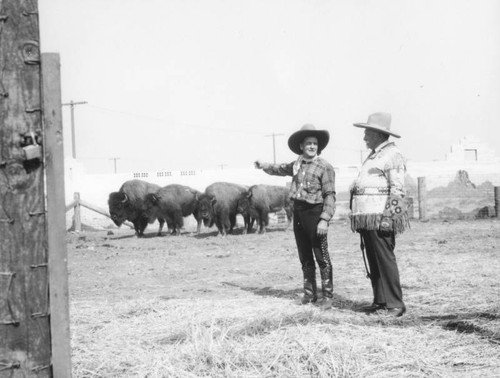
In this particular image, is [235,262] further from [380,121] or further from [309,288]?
[380,121]

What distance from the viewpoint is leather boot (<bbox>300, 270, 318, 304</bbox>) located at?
6.71m

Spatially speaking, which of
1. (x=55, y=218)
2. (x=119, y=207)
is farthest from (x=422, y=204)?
(x=55, y=218)

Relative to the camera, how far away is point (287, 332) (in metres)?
5.09

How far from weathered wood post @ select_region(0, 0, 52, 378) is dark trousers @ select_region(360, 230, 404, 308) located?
3.91 meters

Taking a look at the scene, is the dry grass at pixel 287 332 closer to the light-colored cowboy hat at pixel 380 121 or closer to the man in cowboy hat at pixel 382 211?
the man in cowboy hat at pixel 382 211

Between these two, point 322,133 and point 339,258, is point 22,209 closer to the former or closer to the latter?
point 322,133

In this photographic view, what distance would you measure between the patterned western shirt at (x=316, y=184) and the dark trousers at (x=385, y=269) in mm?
626

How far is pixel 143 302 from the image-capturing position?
6934mm

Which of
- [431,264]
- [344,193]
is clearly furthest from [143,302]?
[344,193]

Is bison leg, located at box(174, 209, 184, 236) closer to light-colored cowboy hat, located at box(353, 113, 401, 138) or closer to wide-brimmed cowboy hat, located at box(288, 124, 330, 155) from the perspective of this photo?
wide-brimmed cowboy hat, located at box(288, 124, 330, 155)

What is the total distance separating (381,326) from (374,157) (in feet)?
5.66

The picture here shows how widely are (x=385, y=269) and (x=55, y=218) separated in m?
3.94

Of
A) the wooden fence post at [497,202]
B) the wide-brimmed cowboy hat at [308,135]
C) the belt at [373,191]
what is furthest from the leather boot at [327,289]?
the wooden fence post at [497,202]

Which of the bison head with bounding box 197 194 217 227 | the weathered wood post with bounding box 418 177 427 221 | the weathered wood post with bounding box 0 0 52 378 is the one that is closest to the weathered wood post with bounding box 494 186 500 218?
the weathered wood post with bounding box 418 177 427 221
